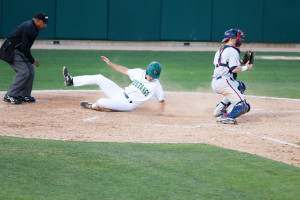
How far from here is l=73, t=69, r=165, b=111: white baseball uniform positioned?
9.73m

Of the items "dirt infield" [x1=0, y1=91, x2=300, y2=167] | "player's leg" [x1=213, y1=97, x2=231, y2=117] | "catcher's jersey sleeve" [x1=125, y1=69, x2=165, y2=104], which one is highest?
"catcher's jersey sleeve" [x1=125, y1=69, x2=165, y2=104]

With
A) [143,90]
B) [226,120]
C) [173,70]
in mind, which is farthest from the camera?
[173,70]

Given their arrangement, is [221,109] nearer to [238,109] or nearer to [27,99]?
[238,109]

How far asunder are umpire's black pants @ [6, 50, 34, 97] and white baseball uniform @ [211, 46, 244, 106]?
3.52m

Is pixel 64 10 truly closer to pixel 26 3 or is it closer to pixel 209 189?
pixel 26 3

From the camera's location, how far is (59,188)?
5.51 meters

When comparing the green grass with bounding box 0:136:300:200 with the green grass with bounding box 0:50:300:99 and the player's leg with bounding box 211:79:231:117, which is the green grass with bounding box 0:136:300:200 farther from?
the green grass with bounding box 0:50:300:99

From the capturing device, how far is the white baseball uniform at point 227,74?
30.7 feet

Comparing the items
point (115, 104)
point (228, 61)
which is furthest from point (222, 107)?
point (115, 104)

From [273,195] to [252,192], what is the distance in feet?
0.66

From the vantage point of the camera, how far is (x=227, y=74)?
376 inches

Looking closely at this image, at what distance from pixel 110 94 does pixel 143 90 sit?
64 cm

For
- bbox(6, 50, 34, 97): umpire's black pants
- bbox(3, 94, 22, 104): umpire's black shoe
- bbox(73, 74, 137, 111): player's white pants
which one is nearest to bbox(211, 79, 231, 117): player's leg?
bbox(73, 74, 137, 111): player's white pants

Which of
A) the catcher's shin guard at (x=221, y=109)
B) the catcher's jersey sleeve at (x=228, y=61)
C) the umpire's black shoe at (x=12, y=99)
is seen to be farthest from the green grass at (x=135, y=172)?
the umpire's black shoe at (x=12, y=99)
